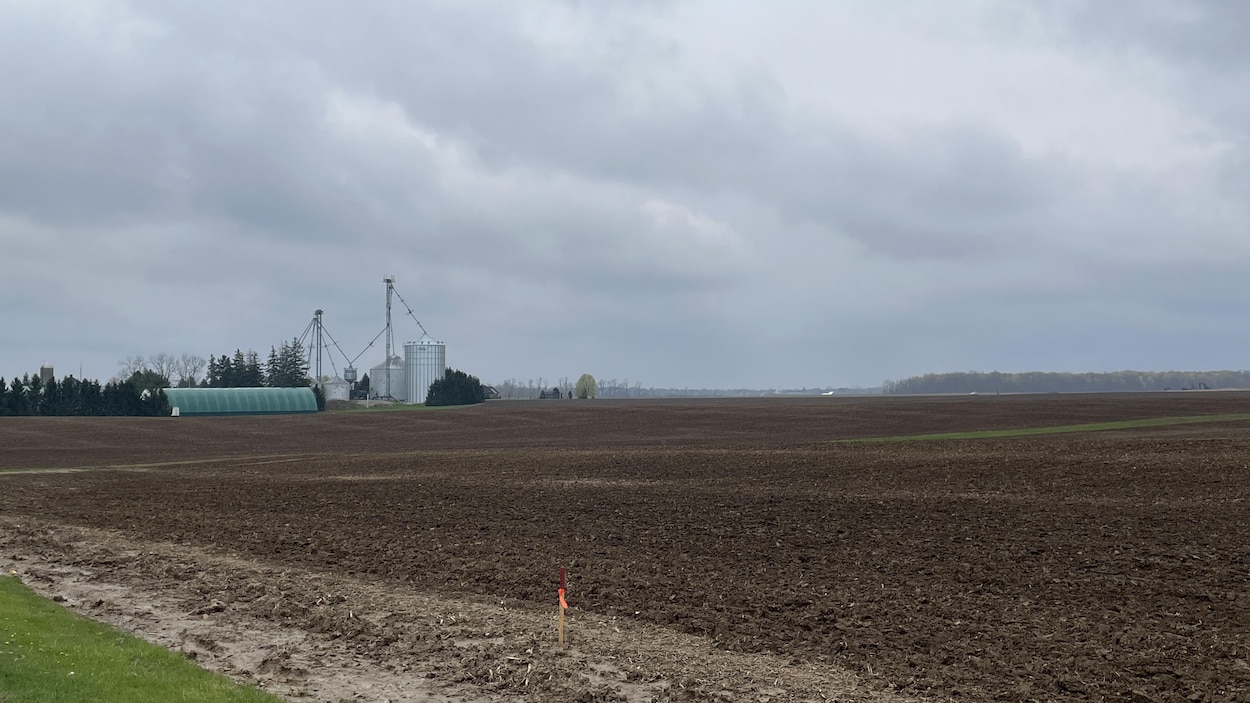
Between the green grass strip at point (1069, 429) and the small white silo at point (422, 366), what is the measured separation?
82.6m

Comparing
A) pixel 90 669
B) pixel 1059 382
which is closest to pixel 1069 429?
pixel 90 669

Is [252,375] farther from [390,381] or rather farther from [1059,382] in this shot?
[1059,382]

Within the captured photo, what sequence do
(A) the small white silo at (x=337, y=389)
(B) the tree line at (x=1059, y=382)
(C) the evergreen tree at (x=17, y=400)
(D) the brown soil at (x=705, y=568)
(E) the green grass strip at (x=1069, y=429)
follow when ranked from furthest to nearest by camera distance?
(B) the tree line at (x=1059, y=382) → (A) the small white silo at (x=337, y=389) → (C) the evergreen tree at (x=17, y=400) → (E) the green grass strip at (x=1069, y=429) → (D) the brown soil at (x=705, y=568)

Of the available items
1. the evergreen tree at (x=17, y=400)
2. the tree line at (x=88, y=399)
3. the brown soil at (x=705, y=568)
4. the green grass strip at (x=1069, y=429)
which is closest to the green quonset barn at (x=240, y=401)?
the tree line at (x=88, y=399)

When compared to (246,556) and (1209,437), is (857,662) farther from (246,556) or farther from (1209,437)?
(1209,437)

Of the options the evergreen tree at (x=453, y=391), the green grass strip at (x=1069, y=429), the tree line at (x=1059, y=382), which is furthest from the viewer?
the tree line at (x=1059, y=382)

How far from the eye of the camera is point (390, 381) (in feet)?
429

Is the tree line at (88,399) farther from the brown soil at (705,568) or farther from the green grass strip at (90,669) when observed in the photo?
the green grass strip at (90,669)

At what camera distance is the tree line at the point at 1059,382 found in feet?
563

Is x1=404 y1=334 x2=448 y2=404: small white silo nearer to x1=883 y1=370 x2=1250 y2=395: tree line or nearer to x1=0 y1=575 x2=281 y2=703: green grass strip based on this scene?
x1=883 y1=370 x2=1250 y2=395: tree line

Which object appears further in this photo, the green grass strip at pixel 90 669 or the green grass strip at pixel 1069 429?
the green grass strip at pixel 1069 429

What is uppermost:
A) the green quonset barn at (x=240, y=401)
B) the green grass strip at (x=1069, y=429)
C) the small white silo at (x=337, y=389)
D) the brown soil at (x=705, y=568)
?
the small white silo at (x=337, y=389)

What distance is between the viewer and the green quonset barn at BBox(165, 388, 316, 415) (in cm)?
9681

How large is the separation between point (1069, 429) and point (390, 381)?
9401cm
